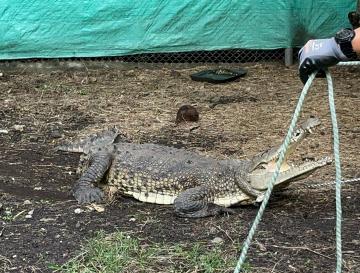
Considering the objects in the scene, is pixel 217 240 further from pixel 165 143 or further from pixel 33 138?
pixel 33 138

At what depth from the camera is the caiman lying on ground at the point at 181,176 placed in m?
4.54

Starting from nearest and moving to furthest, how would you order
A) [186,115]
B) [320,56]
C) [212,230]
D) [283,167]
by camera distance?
[320,56] < [212,230] < [283,167] < [186,115]

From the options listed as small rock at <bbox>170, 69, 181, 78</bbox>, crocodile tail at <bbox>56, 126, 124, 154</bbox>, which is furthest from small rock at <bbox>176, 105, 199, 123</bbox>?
small rock at <bbox>170, 69, 181, 78</bbox>

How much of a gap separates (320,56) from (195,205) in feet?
5.94

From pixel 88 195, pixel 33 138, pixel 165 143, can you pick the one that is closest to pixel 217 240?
pixel 88 195

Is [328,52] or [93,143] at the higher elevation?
[328,52]

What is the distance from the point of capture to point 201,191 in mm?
4699

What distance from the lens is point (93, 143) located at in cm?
558

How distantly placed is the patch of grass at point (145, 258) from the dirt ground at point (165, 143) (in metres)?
0.13

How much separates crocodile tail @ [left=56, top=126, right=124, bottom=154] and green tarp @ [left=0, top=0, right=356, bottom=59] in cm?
344

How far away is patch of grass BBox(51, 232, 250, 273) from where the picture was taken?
3.63m

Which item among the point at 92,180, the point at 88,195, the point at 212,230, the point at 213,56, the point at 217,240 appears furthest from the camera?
the point at 213,56

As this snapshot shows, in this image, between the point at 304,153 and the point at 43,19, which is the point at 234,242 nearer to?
the point at 304,153

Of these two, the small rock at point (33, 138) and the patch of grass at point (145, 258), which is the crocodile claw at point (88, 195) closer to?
the patch of grass at point (145, 258)
